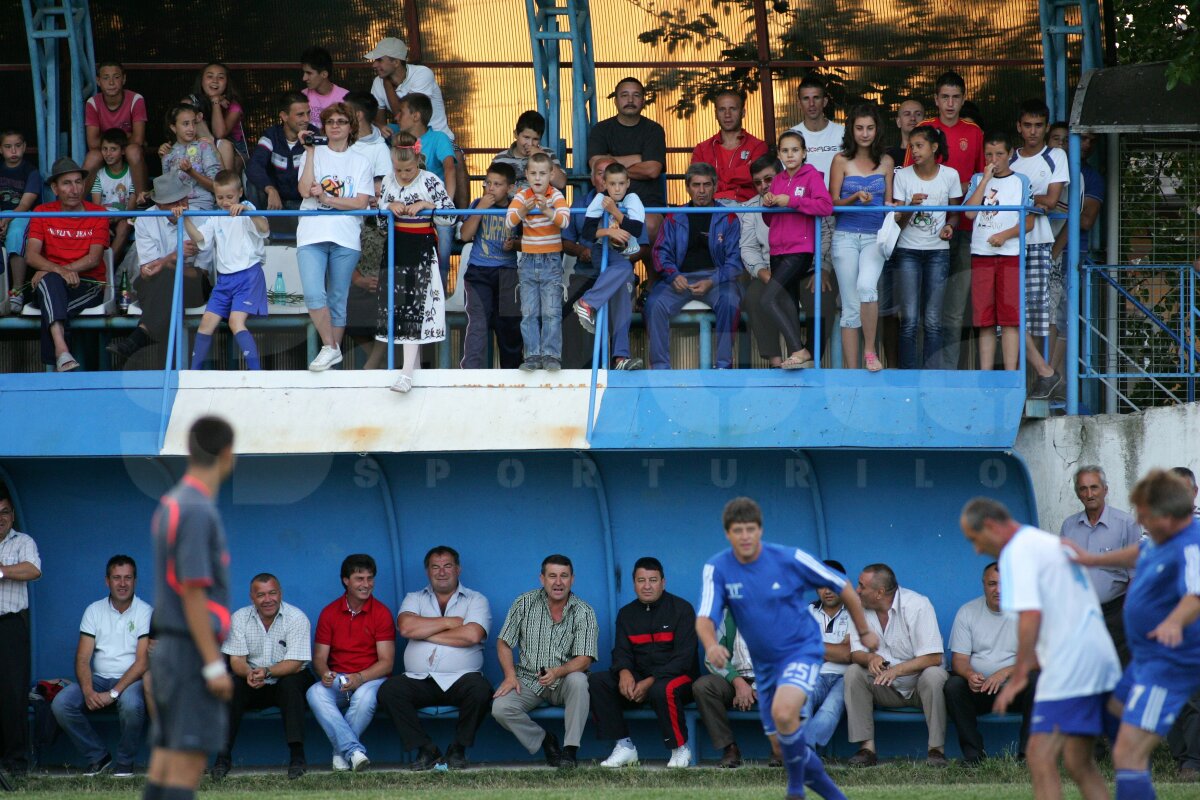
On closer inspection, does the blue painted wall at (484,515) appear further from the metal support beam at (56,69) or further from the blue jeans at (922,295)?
the metal support beam at (56,69)

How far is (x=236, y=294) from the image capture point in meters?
11.0

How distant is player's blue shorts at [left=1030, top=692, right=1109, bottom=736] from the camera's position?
22.2 ft

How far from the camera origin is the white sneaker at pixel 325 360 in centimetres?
1102

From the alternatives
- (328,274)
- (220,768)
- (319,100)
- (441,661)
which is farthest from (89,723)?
(319,100)

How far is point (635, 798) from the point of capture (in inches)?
361

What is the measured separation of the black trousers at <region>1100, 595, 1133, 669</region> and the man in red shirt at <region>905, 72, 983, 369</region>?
6.75 feet

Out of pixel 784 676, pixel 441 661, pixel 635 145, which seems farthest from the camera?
pixel 635 145

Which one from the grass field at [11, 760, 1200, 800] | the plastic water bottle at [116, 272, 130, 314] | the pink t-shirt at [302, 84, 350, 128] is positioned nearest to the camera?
the grass field at [11, 760, 1200, 800]

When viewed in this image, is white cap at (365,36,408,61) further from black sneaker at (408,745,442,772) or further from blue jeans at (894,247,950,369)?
black sneaker at (408,745,442,772)

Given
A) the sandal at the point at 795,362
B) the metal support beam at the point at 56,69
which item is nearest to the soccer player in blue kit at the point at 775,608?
the sandal at the point at 795,362

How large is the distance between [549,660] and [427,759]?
1181 millimetres

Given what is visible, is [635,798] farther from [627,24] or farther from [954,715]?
[627,24]

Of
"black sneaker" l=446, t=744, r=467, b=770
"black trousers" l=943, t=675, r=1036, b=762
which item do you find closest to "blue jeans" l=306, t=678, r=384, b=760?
"black sneaker" l=446, t=744, r=467, b=770

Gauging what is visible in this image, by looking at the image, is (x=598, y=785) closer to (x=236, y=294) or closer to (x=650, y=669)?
(x=650, y=669)
